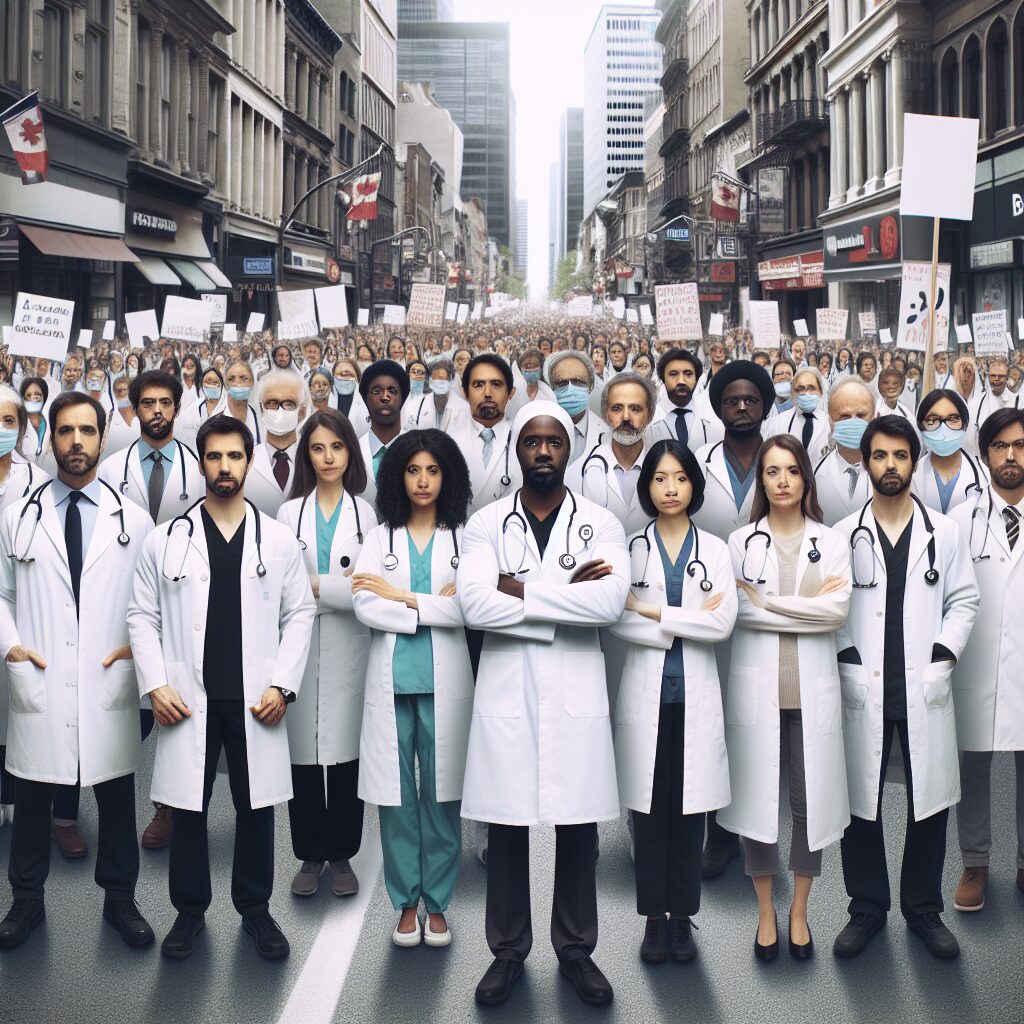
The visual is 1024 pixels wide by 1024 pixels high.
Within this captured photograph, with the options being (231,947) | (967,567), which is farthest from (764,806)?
(231,947)

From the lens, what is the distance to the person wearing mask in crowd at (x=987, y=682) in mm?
5691

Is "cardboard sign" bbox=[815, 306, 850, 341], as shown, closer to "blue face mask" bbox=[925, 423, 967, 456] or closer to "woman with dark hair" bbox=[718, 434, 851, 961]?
"blue face mask" bbox=[925, 423, 967, 456]

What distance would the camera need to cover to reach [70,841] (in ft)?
21.1

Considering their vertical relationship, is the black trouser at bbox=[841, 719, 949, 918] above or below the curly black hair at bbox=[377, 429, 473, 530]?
below

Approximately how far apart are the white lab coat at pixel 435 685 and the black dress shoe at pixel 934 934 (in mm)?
1808

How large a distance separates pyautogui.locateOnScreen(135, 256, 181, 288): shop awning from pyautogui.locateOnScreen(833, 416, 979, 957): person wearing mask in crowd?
1339 inches

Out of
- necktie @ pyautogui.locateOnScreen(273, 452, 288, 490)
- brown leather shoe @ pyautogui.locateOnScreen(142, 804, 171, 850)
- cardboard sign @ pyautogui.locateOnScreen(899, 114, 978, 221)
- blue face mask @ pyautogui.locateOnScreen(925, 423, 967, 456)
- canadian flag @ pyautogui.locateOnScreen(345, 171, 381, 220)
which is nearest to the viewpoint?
A: brown leather shoe @ pyautogui.locateOnScreen(142, 804, 171, 850)

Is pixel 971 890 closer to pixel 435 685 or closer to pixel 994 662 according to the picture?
pixel 994 662

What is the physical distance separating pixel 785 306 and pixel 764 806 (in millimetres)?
56265

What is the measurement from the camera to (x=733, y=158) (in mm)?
75500

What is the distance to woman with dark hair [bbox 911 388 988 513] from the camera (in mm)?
7465

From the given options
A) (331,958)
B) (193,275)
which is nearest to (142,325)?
(331,958)

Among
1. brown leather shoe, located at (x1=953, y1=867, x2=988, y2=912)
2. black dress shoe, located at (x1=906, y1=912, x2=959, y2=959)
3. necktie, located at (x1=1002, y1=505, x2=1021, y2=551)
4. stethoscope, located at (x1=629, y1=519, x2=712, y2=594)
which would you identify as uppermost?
necktie, located at (x1=1002, y1=505, x2=1021, y2=551)

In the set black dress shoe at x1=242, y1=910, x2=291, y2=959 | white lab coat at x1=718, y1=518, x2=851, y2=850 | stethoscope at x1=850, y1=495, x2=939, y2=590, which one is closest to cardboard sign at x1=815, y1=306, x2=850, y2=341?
stethoscope at x1=850, y1=495, x2=939, y2=590
